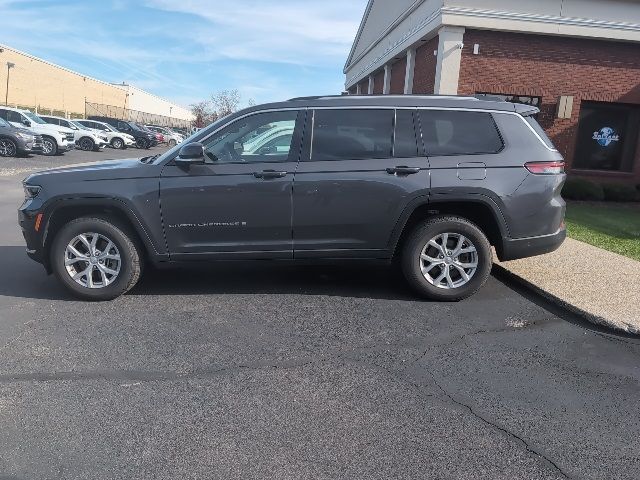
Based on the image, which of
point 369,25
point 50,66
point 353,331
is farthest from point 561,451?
point 50,66

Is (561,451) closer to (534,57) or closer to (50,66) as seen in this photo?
(534,57)

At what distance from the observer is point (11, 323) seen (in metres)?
4.80

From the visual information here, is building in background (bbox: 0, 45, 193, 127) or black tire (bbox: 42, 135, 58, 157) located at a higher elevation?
building in background (bbox: 0, 45, 193, 127)

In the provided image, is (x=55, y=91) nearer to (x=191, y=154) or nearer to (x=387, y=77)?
(x=387, y=77)

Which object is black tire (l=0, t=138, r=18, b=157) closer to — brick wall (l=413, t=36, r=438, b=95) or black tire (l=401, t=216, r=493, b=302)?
brick wall (l=413, t=36, r=438, b=95)

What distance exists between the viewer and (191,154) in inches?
205

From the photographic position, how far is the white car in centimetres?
3500

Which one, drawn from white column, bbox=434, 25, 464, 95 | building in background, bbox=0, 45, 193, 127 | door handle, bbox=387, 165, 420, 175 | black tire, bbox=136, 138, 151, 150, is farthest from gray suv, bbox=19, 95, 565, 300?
building in background, bbox=0, 45, 193, 127

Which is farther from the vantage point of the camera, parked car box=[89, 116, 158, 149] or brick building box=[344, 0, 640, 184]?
parked car box=[89, 116, 158, 149]

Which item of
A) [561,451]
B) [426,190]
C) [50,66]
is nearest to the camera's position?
[561,451]

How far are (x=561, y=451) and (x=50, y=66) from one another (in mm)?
72778

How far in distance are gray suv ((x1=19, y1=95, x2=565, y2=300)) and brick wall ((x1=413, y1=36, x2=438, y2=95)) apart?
1188cm

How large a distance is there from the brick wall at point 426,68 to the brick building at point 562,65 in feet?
0.36

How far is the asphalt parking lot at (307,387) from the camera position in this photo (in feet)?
9.73
